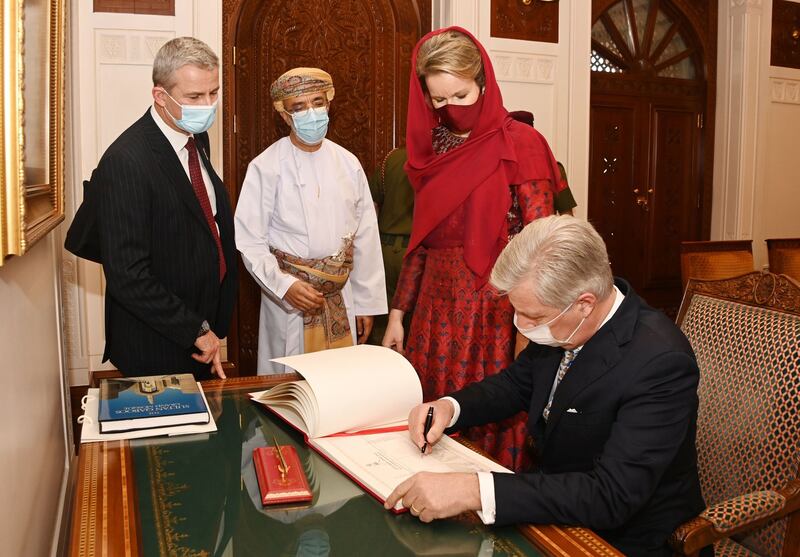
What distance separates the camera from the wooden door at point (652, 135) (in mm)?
5855

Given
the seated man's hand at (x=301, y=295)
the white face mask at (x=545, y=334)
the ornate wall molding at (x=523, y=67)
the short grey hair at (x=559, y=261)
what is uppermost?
the ornate wall molding at (x=523, y=67)

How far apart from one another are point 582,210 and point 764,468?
12.4 ft

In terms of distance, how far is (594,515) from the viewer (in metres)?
1.30

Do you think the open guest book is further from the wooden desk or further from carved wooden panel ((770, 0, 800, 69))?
carved wooden panel ((770, 0, 800, 69))

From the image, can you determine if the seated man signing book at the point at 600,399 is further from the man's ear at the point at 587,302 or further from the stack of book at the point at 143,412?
the stack of book at the point at 143,412

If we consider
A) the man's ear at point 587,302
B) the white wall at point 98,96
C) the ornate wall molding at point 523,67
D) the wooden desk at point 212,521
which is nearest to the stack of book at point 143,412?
the wooden desk at point 212,521

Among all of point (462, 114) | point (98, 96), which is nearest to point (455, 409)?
point (462, 114)

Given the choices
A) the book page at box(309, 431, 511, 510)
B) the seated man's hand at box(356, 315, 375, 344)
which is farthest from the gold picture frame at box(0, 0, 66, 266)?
the seated man's hand at box(356, 315, 375, 344)

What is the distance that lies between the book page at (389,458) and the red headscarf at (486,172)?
0.86 meters

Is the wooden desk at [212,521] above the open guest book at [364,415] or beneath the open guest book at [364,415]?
beneath

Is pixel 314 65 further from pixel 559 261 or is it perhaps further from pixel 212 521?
pixel 212 521

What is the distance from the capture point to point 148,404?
1688 millimetres

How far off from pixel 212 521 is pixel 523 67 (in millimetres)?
4423

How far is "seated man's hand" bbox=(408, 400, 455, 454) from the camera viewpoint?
152 centimetres
